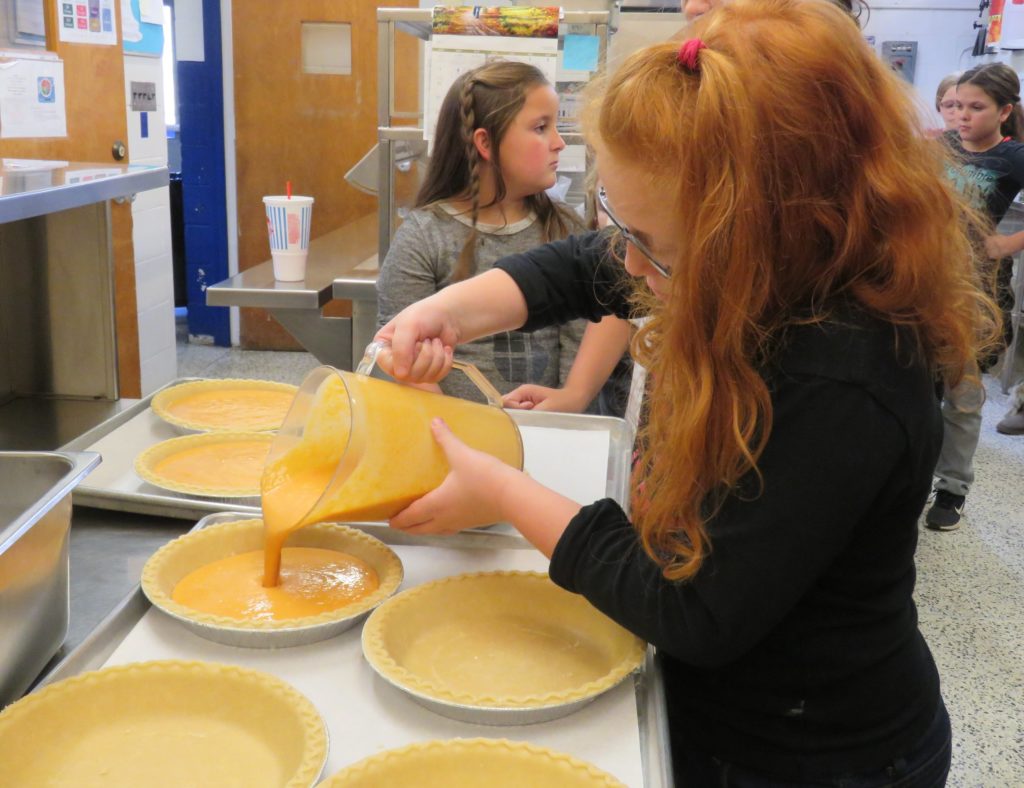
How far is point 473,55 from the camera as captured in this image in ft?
7.14

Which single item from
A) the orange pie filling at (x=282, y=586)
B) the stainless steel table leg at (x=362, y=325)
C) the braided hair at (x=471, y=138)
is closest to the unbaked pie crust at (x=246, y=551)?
the orange pie filling at (x=282, y=586)

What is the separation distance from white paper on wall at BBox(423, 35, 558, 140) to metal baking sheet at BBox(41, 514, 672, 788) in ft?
5.05

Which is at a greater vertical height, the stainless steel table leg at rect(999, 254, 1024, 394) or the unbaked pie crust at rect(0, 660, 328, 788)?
the unbaked pie crust at rect(0, 660, 328, 788)

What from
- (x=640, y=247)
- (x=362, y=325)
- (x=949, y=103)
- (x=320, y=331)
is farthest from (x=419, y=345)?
(x=949, y=103)

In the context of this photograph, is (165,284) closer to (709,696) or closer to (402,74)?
(402,74)

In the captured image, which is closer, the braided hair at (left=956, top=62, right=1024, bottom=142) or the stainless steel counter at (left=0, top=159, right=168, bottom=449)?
the stainless steel counter at (left=0, top=159, right=168, bottom=449)

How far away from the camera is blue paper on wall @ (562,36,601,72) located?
7.36ft

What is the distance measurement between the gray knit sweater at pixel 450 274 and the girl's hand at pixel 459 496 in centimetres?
103

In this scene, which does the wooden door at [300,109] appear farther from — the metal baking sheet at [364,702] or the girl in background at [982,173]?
the metal baking sheet at [364,702]

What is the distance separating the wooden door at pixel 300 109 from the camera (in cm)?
457

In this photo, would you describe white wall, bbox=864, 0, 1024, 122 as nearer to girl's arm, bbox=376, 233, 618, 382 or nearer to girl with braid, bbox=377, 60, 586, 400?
girl with braid, bbox=377, 60, 586, 400

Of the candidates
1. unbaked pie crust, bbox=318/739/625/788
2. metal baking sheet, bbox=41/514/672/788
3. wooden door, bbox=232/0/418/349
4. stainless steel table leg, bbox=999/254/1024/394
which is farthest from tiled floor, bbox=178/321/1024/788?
wooden door, bbox=232/0/418/349

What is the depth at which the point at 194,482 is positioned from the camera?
4.13 feet

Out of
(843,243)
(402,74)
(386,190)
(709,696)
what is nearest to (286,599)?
(709,696)
